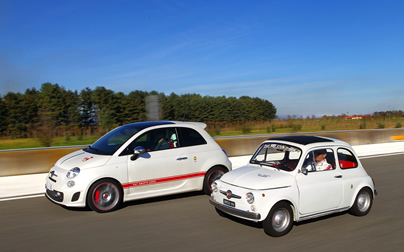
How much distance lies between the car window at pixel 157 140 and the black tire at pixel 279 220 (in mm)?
2991

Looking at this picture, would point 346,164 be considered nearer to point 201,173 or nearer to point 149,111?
point 201,173

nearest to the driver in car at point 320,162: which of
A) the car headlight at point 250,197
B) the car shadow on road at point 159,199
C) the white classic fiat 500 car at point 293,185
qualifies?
the white classic fiat 500 car at point 293,185

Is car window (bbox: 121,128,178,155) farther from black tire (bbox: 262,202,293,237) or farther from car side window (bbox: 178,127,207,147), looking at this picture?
black tire (bbox: 262,202,293,237)

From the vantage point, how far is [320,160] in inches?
234

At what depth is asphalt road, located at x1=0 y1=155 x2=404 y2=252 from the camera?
191 inches

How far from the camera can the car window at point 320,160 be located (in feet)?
18.9

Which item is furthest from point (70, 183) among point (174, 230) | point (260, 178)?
point (260, 178)

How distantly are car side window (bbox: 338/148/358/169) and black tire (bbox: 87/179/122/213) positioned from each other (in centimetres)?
418

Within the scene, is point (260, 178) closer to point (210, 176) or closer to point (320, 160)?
point (320, 160)

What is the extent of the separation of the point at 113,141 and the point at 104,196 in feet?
→ 4.11

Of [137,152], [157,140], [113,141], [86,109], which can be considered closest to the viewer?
[137,152]

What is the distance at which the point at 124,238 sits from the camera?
5160mm

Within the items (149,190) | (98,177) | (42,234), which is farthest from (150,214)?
(42,234)

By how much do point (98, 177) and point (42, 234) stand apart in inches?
55.4
